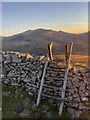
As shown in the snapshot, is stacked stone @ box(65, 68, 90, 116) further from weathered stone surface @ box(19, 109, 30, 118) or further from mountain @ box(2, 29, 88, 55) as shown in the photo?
mountain @ box(2, 29, 88, 55)

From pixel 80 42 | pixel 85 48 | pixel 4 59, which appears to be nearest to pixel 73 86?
pixel 4 59

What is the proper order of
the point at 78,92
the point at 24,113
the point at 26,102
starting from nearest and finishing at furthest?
the point at 24,113 < the point at 78,92 < the point at 26,102

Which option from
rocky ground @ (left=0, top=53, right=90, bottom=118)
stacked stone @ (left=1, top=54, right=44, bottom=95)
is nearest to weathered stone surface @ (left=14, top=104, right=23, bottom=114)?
rocky ground @ (left=0, top=53, right=90, bottom=118)

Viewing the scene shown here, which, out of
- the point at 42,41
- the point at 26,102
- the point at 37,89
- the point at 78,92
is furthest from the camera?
the point at 42,41

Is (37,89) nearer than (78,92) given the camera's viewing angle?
No

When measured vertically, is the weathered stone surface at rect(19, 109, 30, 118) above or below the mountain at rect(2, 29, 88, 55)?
below

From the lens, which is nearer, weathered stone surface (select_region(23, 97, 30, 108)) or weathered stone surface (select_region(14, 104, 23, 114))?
weathered stone surface (select_region(14, 104, 23, 114))

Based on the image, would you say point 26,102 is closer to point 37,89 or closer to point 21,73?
point 37,89

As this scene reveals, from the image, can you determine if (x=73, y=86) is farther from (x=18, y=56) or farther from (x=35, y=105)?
(x=18, y=56)

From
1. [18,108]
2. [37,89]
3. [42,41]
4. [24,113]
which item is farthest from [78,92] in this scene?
[42,41]
